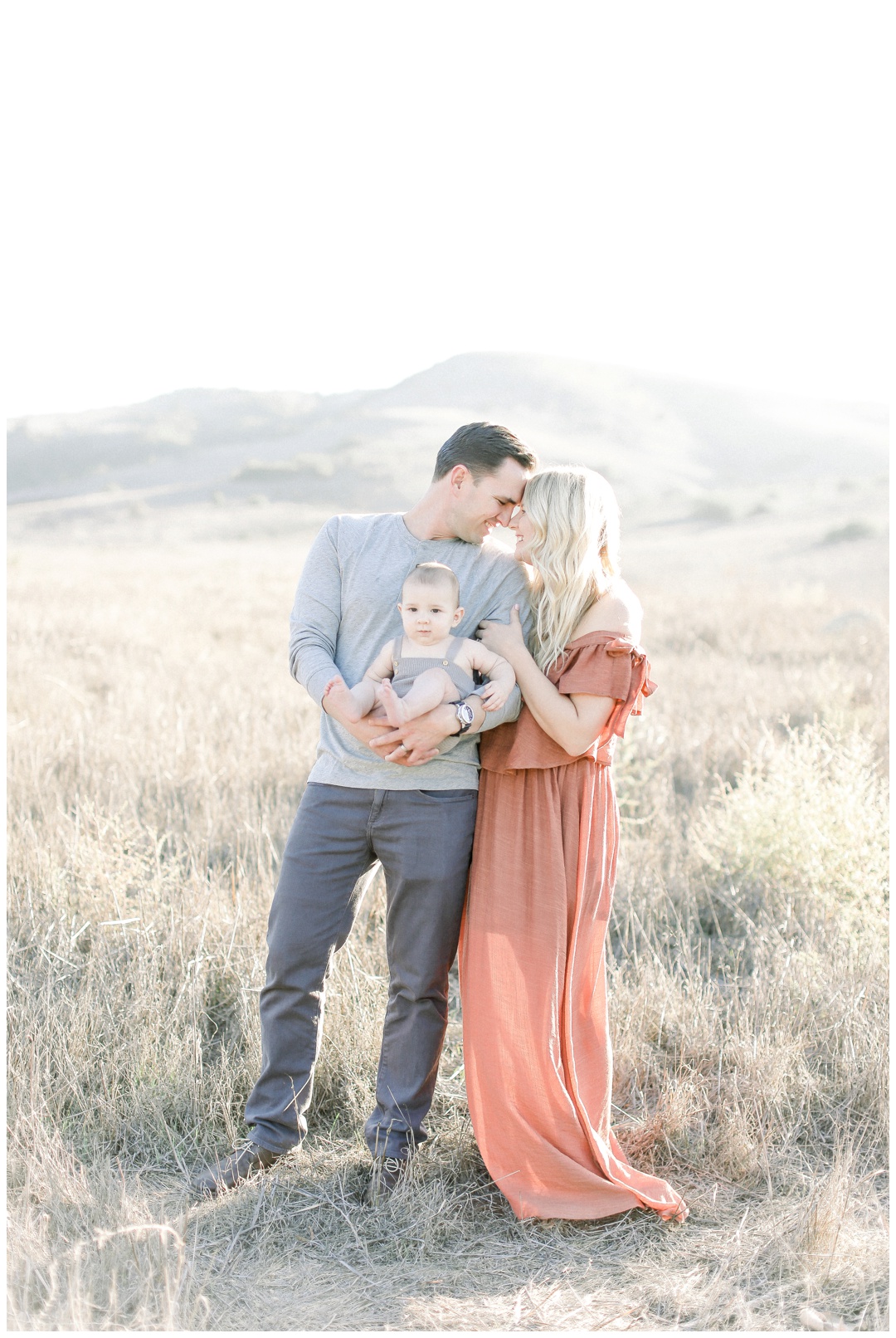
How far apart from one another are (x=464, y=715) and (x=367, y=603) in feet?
1.93

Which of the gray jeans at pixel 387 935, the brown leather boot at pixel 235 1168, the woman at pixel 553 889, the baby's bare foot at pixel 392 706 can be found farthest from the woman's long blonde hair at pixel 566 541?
the brown leather boot at pixel 235 1168

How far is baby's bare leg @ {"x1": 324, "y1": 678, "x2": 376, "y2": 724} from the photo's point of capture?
309 cm

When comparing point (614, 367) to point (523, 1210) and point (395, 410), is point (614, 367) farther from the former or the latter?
point (523, 1210)

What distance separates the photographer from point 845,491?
53.6 meters

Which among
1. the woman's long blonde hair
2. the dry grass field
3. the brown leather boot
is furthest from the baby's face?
the brown leather boot

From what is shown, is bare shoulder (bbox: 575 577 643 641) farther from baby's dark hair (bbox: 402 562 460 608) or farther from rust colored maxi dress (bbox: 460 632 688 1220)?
baby's dark hair (bbox: 402 562 460 608)

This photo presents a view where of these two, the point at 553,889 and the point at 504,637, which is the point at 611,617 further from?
the point at 553,889

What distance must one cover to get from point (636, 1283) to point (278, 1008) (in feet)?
4.49

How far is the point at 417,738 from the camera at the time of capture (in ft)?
9.91

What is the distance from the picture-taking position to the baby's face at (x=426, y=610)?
3062mm

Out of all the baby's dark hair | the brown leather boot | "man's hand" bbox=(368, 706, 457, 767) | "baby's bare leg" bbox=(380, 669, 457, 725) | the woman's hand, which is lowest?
the brown leather boot

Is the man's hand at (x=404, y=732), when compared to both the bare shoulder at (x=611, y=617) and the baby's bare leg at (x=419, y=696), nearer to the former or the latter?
the baby's bare leg at (x=419, y=696)

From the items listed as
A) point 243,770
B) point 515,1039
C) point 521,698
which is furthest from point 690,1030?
Result: point 243,770

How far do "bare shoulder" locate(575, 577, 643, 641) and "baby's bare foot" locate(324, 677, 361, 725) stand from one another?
767 mm
